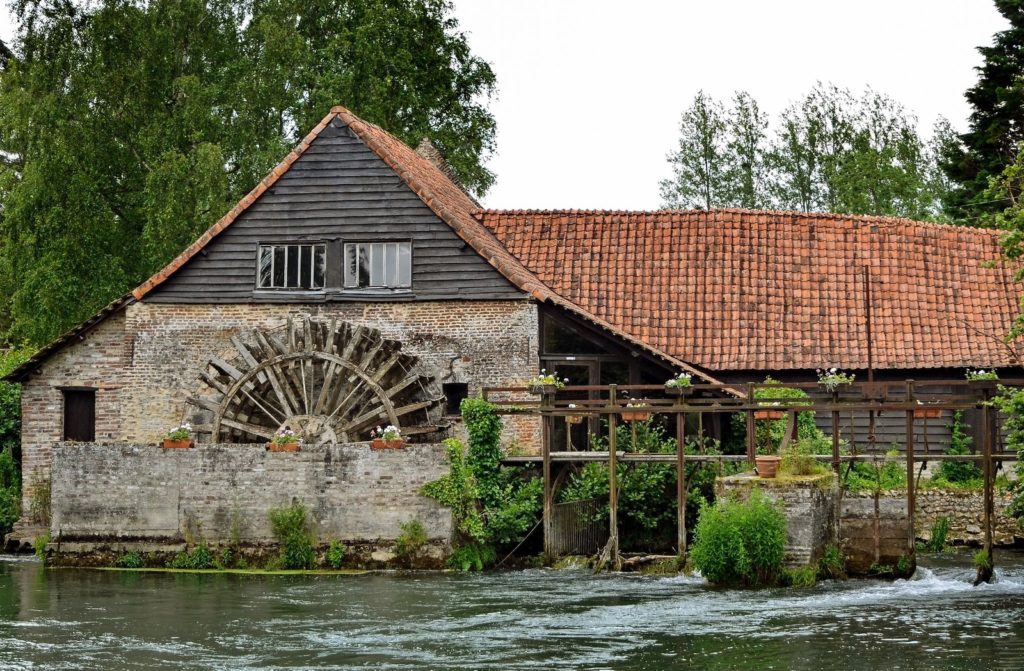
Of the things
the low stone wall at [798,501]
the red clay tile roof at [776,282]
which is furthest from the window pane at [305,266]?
the low stone wall at [798,501]

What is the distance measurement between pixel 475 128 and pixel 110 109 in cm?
901

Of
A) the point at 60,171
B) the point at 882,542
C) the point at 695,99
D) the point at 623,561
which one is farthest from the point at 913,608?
the point at 695,99

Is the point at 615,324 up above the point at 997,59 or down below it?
below

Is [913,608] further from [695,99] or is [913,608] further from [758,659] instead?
[695,99]

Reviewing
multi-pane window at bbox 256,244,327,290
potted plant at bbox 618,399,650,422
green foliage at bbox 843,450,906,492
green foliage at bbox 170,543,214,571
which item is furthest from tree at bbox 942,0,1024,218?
green foliage at bbox 170,543,214,571

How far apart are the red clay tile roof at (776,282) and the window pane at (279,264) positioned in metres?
4.59

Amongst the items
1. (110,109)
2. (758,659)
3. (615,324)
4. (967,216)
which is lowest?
(758,659)

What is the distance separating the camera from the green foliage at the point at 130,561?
25.1m

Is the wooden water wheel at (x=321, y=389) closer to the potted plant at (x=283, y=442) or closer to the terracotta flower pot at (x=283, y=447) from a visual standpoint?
the potted plant at (x=283, y=442)

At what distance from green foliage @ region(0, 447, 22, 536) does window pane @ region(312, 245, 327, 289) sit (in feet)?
20.9

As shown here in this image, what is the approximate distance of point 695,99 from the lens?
46812 mm

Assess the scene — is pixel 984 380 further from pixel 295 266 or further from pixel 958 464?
pixel 295 266

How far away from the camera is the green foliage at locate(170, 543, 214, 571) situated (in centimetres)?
2483

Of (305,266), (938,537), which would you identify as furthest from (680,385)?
(305,266)
